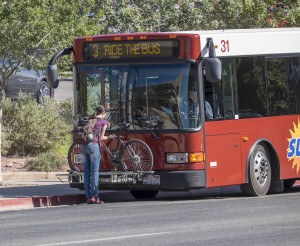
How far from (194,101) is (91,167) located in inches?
79.7

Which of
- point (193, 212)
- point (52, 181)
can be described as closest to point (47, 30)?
point (52, 181)

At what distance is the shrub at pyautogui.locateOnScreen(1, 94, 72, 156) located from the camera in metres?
26.7

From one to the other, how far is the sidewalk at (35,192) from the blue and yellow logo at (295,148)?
389 centimetres

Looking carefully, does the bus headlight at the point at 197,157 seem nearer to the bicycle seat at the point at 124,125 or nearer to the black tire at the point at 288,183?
the bicycle seat at the point at 124,125

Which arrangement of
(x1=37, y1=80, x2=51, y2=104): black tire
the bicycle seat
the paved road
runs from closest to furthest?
1. the paved road
2. the bicycle seat
3. (x1=37, y1=80, x2=51, y2=104): black tire

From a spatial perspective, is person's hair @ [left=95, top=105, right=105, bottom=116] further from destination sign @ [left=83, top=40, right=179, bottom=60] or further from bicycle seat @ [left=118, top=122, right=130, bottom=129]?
destination sign @ [left=83, top=40, right=179, bottom=60]

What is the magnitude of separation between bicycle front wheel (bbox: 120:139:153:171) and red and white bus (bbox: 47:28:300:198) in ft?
0.52

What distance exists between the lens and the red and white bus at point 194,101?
1803 cm

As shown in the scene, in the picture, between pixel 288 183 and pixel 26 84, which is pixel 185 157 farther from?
pixel 26 84

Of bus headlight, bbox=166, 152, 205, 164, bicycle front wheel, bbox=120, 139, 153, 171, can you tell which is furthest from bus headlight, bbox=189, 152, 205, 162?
bicycle front wheel, bbox=120, 139, 153, 171

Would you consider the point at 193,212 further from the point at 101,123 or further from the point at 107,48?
the point at 107,48

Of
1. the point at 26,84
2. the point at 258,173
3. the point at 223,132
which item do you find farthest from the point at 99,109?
the point at 26,84

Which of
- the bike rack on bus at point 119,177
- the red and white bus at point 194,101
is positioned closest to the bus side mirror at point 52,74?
the red and white bus at point 194,101

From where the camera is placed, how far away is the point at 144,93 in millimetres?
18297
